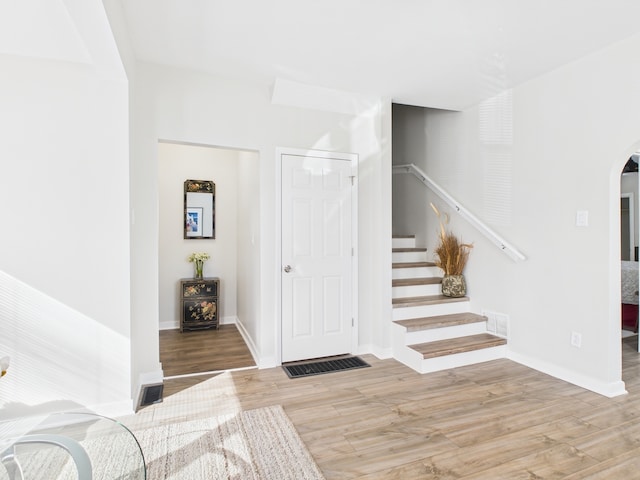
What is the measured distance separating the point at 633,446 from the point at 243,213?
3997mm

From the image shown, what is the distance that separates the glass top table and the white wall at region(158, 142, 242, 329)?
3767mm

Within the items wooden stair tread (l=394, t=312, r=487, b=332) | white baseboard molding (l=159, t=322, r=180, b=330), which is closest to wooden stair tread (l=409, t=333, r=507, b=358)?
wooden stair tread (l=394, t=312, r=487, b=332)

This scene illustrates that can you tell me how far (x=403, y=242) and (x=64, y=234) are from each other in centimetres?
372

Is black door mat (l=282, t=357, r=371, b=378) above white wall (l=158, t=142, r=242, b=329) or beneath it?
beneath

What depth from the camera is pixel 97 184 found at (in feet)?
8.05

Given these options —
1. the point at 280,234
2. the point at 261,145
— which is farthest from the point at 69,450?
the point at 261,145

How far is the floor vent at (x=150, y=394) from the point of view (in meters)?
2.71

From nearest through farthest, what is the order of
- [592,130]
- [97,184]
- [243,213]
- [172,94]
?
[97,184]
[592,130]
[172,94]
[243,213]

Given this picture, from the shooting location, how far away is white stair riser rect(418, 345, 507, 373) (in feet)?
10.8

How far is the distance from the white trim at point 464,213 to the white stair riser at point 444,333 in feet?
2.72

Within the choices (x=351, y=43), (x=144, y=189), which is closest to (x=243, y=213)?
(x=144, y=189)

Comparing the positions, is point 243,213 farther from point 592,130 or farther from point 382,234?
point 592,130

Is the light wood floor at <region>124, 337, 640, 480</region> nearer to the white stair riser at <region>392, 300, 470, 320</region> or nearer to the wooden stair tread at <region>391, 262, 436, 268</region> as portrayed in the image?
the white stair riser at <region>392, 300, 470, 320</region>

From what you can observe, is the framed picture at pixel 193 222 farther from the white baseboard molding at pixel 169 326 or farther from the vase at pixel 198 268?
the white baseboard molding at pixel 169 326
